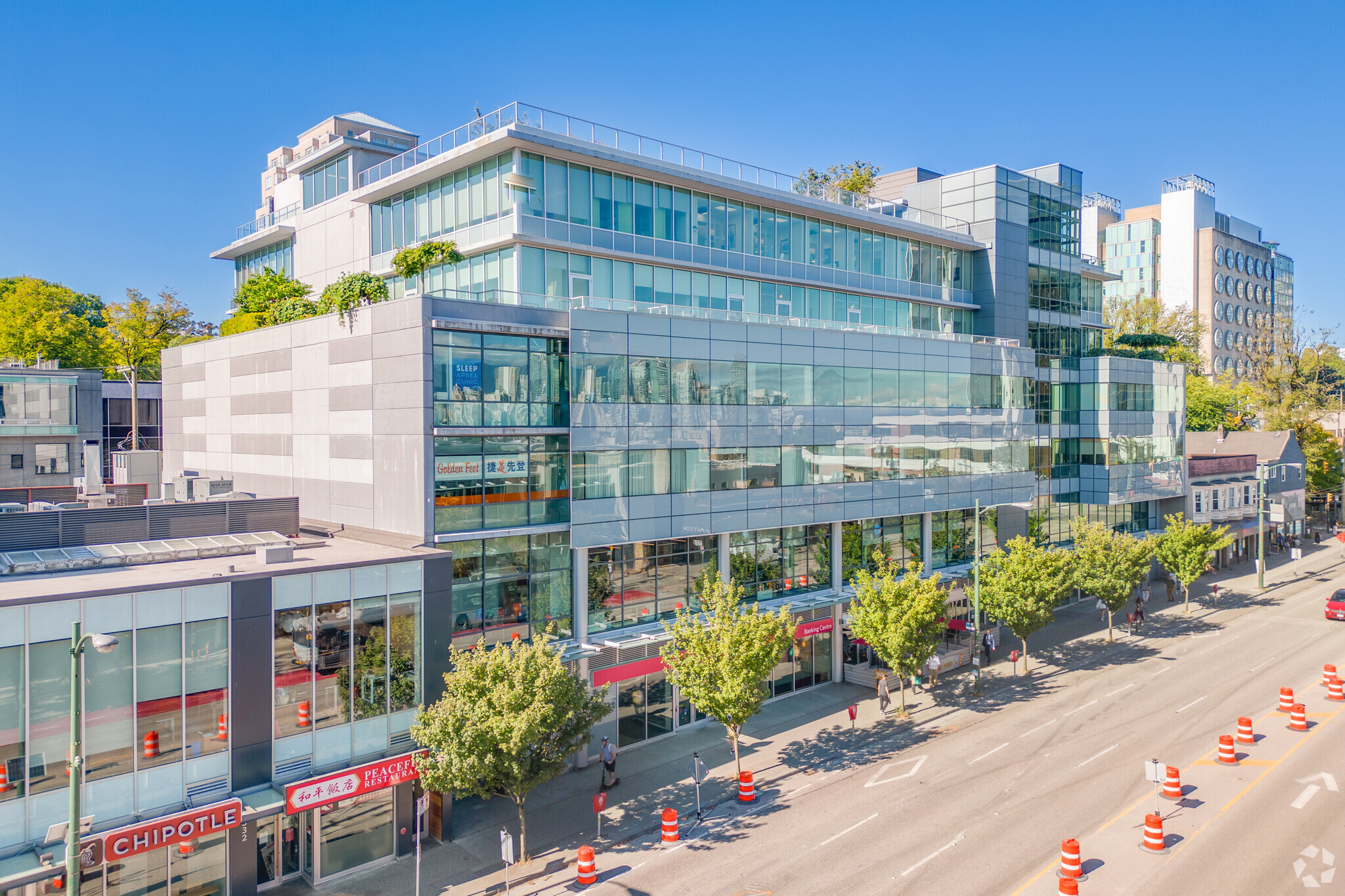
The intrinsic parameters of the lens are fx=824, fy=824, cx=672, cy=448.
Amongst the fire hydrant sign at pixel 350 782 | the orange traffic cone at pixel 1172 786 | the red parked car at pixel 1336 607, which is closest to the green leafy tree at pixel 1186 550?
the red parked car at pixel 1336 607

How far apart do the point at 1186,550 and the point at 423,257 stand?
47.2 metres

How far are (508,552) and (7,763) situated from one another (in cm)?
1395

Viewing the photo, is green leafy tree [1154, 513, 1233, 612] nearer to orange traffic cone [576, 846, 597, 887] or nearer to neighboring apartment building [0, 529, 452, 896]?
orange traffic cone [576, 846, 597, 887]

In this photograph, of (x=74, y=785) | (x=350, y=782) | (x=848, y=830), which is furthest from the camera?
(x=848, y=830)

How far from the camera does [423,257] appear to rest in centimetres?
3038

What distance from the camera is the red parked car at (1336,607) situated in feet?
156

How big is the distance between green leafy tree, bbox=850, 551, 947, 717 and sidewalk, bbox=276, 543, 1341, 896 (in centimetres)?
280

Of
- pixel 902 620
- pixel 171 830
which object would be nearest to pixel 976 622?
pixel 902 620

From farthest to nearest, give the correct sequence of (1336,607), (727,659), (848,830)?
(1336,607) < (727,659) < (848,830)

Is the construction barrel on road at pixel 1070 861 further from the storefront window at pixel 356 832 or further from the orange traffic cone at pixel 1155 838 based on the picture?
the storefront window at pixel 356 832

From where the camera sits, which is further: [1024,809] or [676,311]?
[676,311]

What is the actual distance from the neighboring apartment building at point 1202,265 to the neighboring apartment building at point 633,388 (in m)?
81.6

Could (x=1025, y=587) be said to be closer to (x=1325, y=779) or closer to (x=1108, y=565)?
(x=1108, y=565)

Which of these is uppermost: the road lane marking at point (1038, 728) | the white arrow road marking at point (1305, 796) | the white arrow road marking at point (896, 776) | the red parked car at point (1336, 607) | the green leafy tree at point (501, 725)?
the green leafy tree at point (501, 725)
